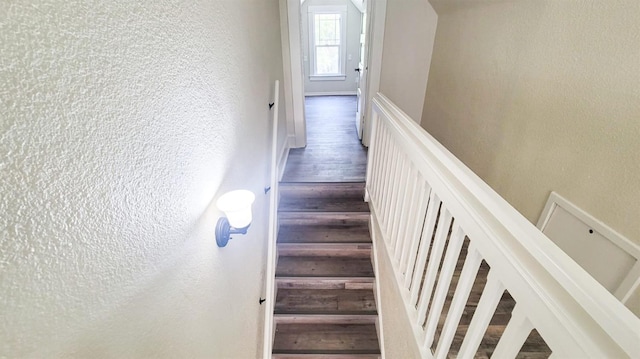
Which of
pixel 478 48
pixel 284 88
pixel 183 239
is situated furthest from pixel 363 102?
pixel 183 239

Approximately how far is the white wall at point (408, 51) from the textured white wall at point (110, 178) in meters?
2.51

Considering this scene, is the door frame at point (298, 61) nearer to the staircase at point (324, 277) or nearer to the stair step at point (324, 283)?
the staircase at point (324, 277)

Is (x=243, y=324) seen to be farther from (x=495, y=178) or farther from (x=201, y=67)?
(x=495, y=178)

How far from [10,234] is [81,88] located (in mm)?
263

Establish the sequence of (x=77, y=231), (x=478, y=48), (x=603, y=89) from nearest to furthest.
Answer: (x=77, y=231) < (x=603, y=89) < (x=478, y=48)

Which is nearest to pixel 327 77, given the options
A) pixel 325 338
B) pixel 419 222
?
pixel 325 338

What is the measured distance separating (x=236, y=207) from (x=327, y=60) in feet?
20.3

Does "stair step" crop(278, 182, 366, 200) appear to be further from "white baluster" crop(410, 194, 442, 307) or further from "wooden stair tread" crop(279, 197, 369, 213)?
"white baluster" crop(410, 194, 442, 307)

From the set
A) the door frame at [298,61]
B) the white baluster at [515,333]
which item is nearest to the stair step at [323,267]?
the door frame at [298,61]

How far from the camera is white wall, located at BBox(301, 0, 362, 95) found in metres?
5.86

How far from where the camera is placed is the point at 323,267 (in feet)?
8.30

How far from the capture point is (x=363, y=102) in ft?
12.1

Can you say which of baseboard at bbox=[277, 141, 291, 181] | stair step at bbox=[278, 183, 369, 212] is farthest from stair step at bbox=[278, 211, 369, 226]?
baseboard at bbox=[277, 141, 291, 181]

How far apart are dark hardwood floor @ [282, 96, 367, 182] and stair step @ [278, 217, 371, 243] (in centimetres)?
47
